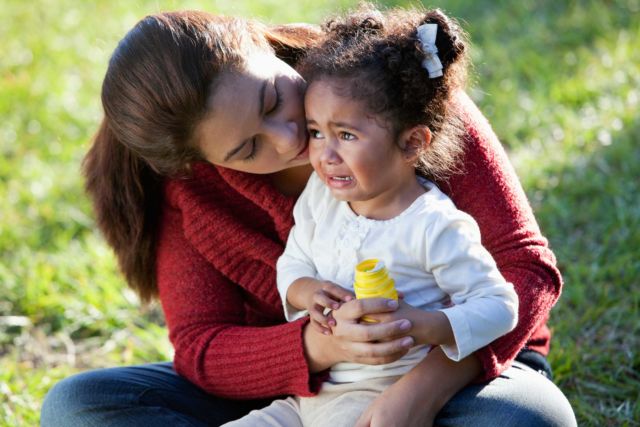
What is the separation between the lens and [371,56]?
1813 mm

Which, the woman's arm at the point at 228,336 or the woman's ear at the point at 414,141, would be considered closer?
the woman's ear at the point at 414,141

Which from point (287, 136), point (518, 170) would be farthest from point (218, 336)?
point (518, 170)

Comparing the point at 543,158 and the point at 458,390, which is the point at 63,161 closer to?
the point at 543,158

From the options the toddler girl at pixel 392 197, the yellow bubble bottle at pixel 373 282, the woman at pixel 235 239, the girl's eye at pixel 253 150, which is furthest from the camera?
the girl's eye at pixel 253 150

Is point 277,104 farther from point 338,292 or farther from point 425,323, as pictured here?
point 425,323

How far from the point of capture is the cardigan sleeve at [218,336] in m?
2.06

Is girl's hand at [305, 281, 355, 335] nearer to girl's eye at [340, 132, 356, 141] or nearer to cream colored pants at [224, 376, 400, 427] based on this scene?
cream colored pants at [224, 376, 400, 427]

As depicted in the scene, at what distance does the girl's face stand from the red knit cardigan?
0.22 m

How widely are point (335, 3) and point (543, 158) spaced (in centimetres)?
238

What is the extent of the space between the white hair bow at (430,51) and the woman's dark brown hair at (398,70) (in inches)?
0.4

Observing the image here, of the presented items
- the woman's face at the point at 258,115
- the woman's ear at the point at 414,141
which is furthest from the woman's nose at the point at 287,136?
the woman's ear at the point at 414,141

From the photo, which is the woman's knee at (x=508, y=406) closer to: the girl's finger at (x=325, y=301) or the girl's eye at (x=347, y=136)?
the girl's finger at (x=325, y=301)

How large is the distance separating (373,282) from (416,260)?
A: 21 cm

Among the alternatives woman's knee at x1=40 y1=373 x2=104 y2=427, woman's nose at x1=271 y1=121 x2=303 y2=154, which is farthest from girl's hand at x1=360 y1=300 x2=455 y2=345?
woman's knee at x1=40 y1=373 x2=104 y2=427
